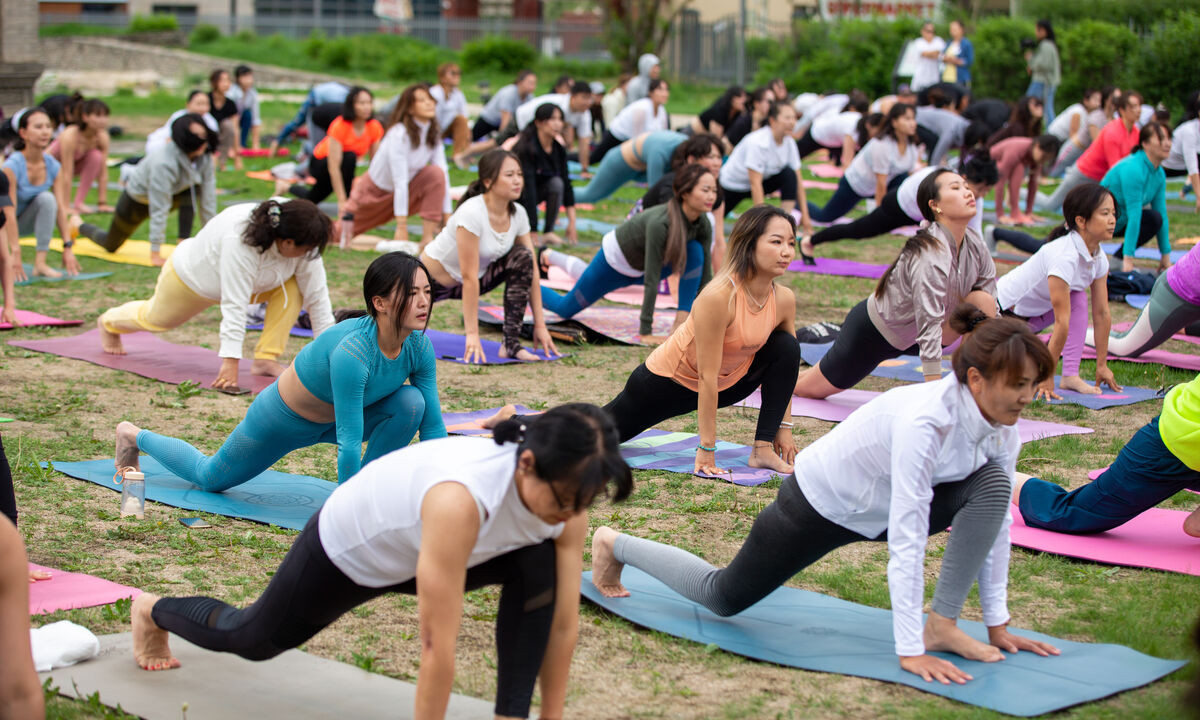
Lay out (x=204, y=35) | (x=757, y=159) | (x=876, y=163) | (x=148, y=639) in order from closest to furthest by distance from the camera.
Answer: (x=148, y=639), (x=757, y=159), (x=876, y=163), (x=204, y=35)

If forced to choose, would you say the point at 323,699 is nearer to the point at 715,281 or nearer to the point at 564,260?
the point at 715,281

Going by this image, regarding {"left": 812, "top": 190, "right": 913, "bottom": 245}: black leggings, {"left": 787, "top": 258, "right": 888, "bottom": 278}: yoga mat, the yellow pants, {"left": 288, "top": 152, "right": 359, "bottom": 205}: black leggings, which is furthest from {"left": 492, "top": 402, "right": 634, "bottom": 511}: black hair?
{"left": 288, "top": 152, "right": 359, "bottom": 205}: black leggings

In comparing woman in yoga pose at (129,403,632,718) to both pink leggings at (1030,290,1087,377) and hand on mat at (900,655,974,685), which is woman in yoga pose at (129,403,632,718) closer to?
hand on mat at (900,655,974,685)

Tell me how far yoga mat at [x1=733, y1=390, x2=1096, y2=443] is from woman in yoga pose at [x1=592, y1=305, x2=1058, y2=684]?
101 inches

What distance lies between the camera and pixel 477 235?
6.96m

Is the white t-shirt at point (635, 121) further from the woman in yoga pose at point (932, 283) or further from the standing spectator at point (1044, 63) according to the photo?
the woman in yoga pose at point (932, 283)

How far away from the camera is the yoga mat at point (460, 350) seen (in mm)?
7312

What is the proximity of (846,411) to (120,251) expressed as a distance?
23.7 feet

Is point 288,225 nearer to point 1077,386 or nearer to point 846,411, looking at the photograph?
point 846,411

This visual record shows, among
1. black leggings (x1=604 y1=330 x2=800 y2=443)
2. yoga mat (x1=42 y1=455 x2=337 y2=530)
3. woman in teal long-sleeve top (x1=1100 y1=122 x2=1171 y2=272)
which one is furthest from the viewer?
woman in teal long-sleeve top (x1=1100 y1=122 x2=1171 y2=272)

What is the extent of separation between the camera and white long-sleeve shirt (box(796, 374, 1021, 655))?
3.12 meters

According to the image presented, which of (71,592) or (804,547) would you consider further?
(71,592)

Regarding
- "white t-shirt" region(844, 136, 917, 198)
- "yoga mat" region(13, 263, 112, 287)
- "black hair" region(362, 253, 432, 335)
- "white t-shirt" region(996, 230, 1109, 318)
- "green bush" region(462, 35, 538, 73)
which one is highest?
"green bush" region(462, 35, 538, 73)

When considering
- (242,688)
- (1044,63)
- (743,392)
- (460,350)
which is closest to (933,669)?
(242,688)
